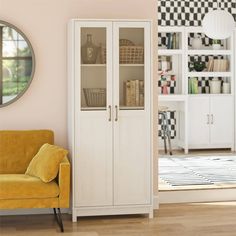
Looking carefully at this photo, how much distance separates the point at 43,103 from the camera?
233 inches

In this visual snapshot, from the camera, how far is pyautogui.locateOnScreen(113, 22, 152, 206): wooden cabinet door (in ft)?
18.5

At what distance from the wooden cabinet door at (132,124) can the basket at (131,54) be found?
0.06ft

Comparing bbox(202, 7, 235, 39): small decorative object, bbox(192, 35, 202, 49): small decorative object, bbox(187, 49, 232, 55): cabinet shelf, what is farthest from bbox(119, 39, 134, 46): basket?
bbox(192, 35, 202, 49): small decorative object

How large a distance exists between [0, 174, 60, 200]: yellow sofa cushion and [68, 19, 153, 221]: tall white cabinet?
1.28ft

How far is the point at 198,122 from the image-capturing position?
1007 cm

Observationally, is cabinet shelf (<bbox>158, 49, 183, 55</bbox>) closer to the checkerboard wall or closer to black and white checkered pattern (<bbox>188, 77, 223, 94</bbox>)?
the checkerboard wall

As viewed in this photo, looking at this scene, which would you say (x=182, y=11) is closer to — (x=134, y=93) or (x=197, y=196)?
(x=197, y=196)

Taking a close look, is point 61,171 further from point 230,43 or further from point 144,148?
point 230,43

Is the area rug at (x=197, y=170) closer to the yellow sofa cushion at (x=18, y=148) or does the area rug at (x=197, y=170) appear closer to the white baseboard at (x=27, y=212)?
the white baseboard at (x=27, y=212)

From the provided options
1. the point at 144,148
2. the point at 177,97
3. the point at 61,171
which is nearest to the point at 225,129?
the point at 177,97

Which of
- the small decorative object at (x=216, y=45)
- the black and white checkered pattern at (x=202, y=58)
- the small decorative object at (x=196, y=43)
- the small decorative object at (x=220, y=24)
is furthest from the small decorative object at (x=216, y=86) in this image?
the small decorative object at (x=220, y=24)

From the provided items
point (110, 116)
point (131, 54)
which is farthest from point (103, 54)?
point (110, 116)

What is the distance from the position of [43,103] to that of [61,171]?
0.95m

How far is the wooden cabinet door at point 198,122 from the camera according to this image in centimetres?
1004
